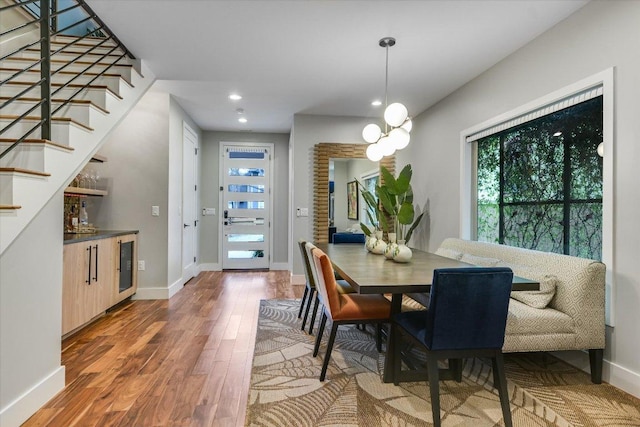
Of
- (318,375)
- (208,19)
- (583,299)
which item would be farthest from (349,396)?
(208,19)

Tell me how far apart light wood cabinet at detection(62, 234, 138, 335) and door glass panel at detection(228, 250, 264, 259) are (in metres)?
2.29

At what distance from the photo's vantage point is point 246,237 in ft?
20.5

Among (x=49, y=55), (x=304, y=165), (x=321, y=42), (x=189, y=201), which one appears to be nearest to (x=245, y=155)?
(x=189, y=201)

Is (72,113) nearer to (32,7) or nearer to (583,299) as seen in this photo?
(32,7)

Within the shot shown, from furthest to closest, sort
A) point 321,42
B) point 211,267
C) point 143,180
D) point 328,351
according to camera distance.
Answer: point 211,267, point 143,180, point 321,42, point 328,351

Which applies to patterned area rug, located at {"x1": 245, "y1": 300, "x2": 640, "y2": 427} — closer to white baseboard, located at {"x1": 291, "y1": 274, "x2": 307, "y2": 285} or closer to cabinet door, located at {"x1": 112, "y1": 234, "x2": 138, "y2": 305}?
cabinet door, located at {"x1": 112, "y1": 234, "x2": 138, "y2": 305}

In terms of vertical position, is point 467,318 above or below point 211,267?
above

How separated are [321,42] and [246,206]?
3896 mm

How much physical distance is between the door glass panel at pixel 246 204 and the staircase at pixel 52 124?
2989 mm

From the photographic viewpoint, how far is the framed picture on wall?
5.11m

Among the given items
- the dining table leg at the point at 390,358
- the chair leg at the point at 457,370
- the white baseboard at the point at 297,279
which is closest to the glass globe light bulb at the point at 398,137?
the dining table leg at the point at 390,358

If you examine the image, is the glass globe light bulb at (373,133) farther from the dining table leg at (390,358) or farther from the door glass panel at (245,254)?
the door glass panel at (245,254)

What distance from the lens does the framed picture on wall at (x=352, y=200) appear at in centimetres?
511

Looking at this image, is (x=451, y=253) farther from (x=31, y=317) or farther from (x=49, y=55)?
(x=49, y=55)
